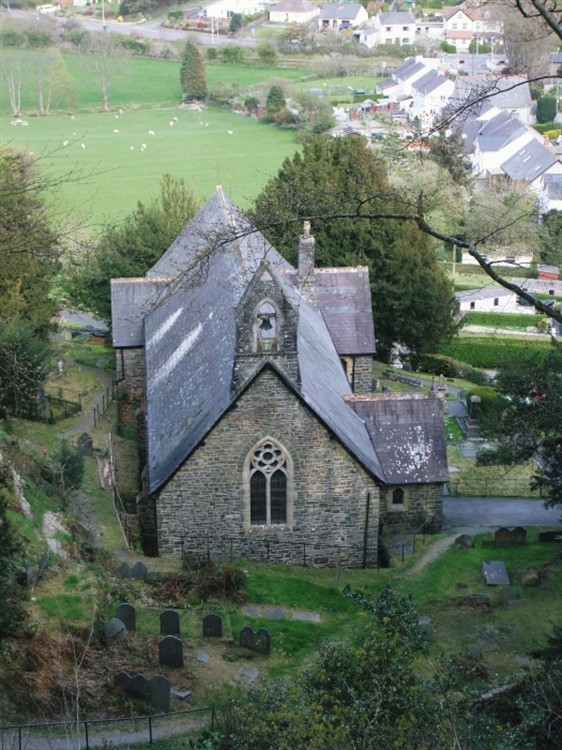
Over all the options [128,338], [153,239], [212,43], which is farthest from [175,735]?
Answer: [212,43]

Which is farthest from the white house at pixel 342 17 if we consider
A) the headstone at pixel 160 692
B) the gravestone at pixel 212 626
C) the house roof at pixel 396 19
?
the headstone at pixel 160 692

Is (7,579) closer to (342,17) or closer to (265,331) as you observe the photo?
(265,331)

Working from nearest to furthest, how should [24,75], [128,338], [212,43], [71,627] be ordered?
1. [71,627]
2. [128,338]
3. [24,75]
4. [212,43]

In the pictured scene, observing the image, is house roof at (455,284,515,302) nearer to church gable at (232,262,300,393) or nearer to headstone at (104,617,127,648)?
church gable at (232,262,300,393)

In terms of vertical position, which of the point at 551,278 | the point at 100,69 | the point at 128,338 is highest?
the point at 100,69

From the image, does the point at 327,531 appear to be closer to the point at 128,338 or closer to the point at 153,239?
the point at 128,338

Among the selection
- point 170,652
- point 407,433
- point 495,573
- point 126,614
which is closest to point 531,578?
point 495,573

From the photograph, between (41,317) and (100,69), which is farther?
(100,69)
